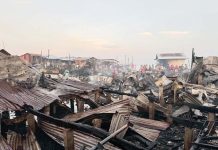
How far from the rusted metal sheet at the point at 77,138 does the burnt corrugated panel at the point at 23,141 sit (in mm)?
535

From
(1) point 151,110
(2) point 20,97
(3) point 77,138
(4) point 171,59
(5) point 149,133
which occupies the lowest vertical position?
(5) point 149,133

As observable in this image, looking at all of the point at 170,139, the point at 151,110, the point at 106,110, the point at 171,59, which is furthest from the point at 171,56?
the point at 106,110

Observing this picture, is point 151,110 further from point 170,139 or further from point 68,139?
point 68,139

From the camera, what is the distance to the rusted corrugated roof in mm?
8297

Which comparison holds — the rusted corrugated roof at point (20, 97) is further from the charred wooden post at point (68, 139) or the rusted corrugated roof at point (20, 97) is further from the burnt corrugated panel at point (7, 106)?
the charred wooden post at point (68, 139)

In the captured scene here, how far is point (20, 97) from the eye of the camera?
363 inches

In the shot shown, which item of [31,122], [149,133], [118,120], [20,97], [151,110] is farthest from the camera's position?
[151,110]

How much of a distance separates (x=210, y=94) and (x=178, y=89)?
16.4 feet

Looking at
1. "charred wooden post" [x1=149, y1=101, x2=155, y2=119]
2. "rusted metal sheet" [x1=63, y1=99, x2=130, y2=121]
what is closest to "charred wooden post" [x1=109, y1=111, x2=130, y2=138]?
"rusted metal sheet" [x1=63, y1=99, x2=130, y2=121]

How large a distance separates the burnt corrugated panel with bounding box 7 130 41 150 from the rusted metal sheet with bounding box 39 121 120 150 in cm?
53

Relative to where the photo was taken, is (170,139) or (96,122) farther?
(170,139)

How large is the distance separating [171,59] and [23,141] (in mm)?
54690

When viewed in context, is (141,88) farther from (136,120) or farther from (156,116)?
(136,120)

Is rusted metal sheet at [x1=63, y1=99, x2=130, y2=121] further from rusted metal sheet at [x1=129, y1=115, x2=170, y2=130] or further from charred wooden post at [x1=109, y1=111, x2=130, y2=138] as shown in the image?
rusted metal sheet at [x1=129, y1=115, x2=170, y2=130]
